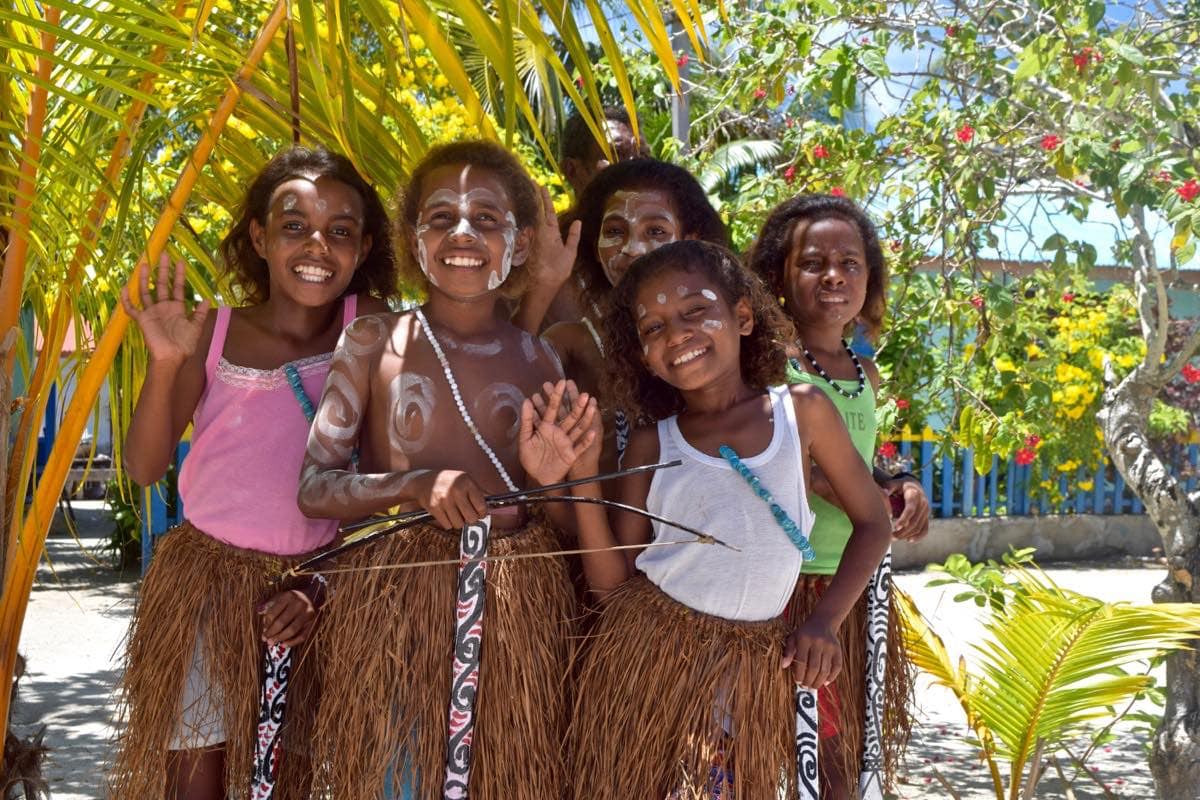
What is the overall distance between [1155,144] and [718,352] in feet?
7.44

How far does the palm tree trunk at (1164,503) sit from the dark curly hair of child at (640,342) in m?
2.20

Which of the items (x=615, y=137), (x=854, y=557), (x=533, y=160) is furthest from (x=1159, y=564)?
(x=854, y=557)

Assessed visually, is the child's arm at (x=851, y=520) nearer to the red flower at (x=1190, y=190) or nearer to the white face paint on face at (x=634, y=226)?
the white face paint on face at (x=634, y=226)

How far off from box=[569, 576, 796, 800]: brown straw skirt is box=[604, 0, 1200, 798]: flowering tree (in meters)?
2.06

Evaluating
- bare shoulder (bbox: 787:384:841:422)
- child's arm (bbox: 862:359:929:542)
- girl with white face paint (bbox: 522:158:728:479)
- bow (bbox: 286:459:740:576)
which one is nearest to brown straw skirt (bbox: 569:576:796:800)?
bow (bbox: 286:459:740:576)

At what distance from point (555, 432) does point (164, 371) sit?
0.78 meters

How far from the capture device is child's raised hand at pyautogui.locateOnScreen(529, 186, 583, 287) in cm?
235

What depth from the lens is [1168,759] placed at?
396cm

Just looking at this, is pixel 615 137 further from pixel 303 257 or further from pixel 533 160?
pixel 533 160

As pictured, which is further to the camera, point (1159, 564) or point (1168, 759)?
point (1159, 564)

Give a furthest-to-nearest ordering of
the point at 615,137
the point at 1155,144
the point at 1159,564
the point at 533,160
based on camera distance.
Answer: the point at 1159,564 → the point at 533,160 → the point at 1155,144 → the point at 615,137

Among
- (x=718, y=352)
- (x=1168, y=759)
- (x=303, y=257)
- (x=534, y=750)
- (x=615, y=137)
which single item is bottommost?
(x=1168, y=759)

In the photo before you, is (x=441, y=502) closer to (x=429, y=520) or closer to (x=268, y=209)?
(x=429, y=520)

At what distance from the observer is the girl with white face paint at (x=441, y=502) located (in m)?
1.99
